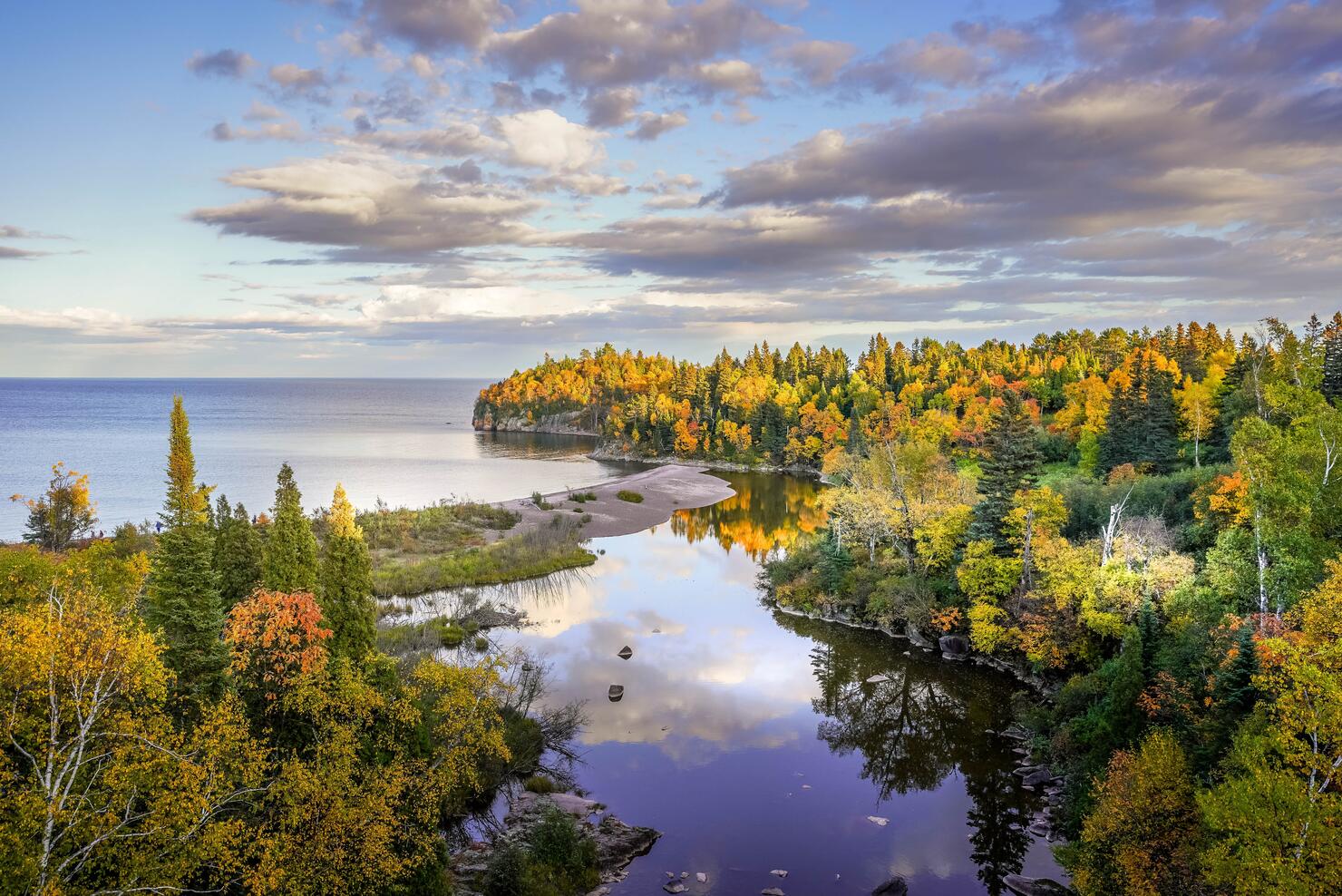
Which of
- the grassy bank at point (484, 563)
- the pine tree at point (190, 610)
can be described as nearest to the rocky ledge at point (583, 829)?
the pine tree at point (190, 610)

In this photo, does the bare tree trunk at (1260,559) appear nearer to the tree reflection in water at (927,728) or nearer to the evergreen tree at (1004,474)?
the tree reflection in water at (927,728)

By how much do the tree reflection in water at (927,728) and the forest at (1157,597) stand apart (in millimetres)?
1758

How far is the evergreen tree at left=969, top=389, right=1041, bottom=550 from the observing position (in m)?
39.4

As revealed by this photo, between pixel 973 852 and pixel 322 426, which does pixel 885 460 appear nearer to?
pixel 973 852

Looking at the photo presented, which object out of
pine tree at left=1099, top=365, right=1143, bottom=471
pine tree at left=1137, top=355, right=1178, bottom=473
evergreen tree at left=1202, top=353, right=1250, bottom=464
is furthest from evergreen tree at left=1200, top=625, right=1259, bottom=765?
pine tree at left=1099, top=365, right=1143, bottom=471

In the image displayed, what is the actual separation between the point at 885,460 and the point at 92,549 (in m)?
49.6

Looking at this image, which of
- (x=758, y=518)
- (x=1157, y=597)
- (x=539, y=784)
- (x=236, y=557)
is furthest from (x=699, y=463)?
(x=539, y=784)

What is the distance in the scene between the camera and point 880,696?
3619 centimetres

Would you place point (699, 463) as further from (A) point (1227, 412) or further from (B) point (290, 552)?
(B) point (290, 552)

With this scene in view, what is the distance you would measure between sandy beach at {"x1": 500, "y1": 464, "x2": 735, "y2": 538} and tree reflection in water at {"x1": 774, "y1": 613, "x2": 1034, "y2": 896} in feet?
127

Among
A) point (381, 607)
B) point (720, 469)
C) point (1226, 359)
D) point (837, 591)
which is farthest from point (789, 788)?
point (720, 469)

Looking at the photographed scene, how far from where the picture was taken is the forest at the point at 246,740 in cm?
1431

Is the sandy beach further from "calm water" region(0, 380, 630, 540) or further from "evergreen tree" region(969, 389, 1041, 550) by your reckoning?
"evergreen tree" region(969, 389, 1041, 550)

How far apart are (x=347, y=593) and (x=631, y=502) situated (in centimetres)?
6802
